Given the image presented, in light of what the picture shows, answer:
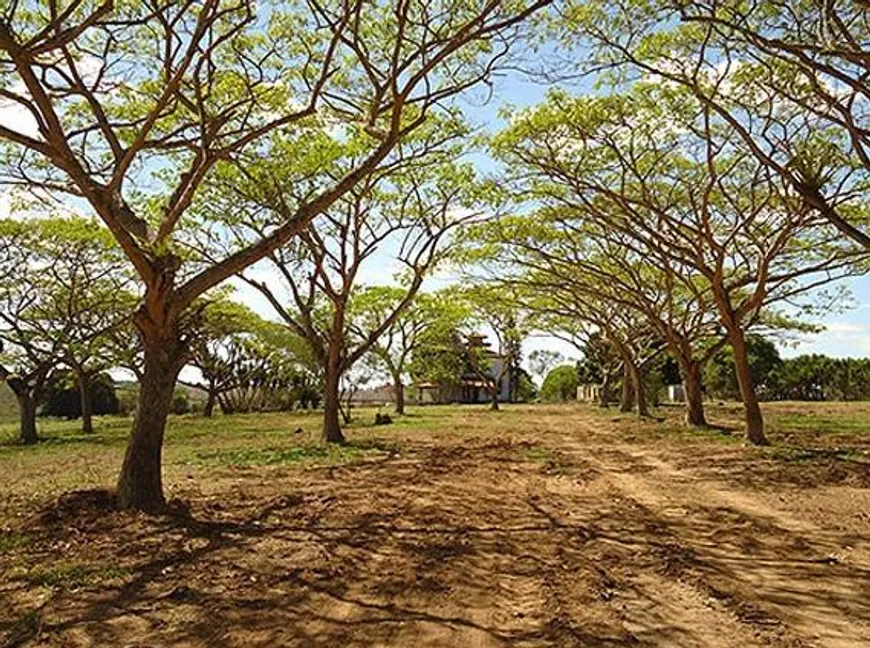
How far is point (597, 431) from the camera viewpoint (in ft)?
72.9

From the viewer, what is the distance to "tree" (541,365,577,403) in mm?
63625

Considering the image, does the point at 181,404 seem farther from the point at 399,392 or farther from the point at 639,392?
the point at 639,392

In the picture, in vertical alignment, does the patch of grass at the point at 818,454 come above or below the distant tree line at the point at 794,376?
below

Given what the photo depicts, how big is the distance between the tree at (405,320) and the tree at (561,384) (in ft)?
81.1

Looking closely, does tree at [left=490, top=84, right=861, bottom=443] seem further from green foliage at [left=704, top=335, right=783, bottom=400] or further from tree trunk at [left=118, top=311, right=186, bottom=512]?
green foliage at [left=704, top=335, right=783, bottom=400]

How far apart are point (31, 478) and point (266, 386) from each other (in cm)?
3646

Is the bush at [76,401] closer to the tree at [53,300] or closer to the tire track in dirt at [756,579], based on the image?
the tree at [53,300]

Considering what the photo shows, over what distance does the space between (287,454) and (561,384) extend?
5148cm

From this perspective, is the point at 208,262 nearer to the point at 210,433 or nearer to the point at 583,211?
the point at 210,433

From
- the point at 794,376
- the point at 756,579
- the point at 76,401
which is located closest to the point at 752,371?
the point at 794,376

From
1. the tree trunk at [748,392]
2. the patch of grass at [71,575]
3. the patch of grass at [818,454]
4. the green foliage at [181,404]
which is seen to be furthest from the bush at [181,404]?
the patch of grass at [71,575]

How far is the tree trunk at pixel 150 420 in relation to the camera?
7828 mm

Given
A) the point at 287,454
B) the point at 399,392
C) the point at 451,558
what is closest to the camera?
the point at 451,558

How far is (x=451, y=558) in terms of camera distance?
5.89 metres
